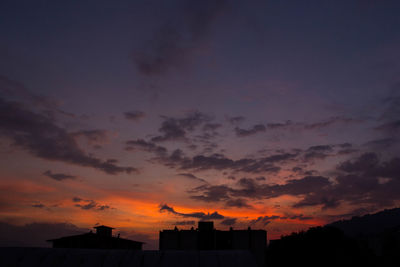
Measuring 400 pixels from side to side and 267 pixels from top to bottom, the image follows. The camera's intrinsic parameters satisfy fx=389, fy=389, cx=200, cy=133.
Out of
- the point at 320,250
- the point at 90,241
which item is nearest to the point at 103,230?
the point at 90,241

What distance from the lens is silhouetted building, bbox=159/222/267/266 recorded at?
2352 inches

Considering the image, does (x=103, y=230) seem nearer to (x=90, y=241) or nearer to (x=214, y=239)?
(x=90, y=241)

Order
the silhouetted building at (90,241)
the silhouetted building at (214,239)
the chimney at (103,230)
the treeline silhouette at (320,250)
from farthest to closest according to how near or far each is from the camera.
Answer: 1. the chimney at (103,230)
2. the silhouetted building at (90,241)
3. the silhouetted building at (214,239)
4. the treeline silhouette at (320,250)

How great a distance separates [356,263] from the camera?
49469mm

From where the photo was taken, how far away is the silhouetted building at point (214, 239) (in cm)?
5975

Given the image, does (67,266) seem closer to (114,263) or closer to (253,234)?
(114,263)

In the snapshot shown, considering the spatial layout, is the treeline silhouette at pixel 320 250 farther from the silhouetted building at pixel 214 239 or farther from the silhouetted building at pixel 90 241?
the silhouetted building at pixel 90 241

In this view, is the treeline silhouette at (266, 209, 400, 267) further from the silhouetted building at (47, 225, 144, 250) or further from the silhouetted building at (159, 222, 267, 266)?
the silhouetted building at (47, 225, 144, 250)

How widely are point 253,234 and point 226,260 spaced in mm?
31698

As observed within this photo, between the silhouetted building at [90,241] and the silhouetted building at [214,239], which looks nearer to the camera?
the silhouetted building at [214,239]

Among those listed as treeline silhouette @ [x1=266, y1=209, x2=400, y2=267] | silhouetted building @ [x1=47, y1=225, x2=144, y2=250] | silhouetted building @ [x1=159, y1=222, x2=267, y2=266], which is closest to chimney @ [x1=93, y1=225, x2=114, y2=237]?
silhouetted building @ [x1=47, y1=225, x2=144, y2=250]

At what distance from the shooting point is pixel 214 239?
197 ft

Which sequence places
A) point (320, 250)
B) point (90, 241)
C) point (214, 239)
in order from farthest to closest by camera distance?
point (90, 241) → point (214, 239) → point (320, 250)

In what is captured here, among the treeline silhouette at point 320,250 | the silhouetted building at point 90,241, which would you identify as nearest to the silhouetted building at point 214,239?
the treeline silhouette at point 320,250
